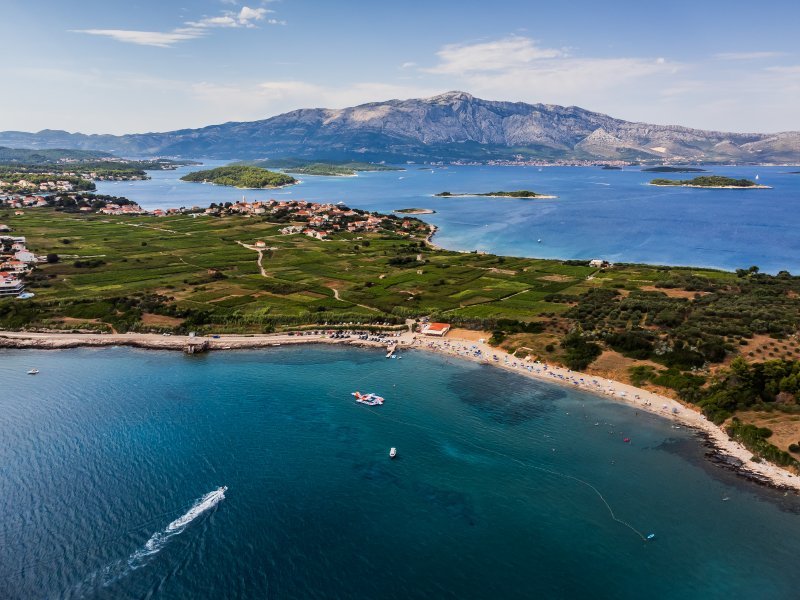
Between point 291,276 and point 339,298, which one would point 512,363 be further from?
point 291,276

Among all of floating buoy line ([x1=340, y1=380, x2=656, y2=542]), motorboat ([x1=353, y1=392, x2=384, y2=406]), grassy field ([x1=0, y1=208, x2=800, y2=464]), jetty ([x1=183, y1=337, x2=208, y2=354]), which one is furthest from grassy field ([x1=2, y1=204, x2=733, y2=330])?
floating buoy line ([x1=340, y1=380, x2=656, y2=542])

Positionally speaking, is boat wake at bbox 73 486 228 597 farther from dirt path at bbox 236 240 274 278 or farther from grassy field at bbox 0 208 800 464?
dirt path at bbox 236 240 274 278

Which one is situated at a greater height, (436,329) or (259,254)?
(259,254)

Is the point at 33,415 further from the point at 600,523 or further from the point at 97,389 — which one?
the point at 600,523

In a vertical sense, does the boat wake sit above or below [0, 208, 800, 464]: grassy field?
below

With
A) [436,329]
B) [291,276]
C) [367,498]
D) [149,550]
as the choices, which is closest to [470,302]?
[436,329]

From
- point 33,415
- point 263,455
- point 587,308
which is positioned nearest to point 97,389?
point 33,415

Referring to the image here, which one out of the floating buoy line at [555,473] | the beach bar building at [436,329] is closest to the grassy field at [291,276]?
the beach bar building at [436,329]
